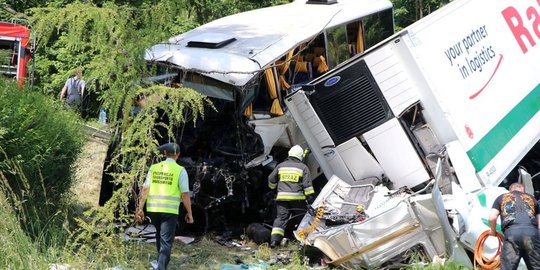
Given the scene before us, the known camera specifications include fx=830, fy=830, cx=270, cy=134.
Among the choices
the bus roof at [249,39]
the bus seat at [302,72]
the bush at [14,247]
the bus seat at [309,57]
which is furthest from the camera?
the bus seat at [309,57]

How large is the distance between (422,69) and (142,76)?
3.13 meters

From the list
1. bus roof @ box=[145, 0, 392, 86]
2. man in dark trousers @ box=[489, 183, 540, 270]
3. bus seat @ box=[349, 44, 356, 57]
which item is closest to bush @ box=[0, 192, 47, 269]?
bus roof @ box=[145, 0, 392, 86]

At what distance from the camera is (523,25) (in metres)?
11.1

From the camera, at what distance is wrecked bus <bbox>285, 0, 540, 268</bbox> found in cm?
834

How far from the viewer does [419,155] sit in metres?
9.28

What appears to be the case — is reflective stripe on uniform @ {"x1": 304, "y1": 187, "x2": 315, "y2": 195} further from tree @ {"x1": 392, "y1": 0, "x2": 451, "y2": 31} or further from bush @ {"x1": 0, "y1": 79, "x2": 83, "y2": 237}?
tree @ {"x1": 392, "y1": 0, "x2": 451, "y2": 31}

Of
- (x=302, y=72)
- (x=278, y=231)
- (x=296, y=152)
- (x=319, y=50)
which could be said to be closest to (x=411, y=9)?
(x=319, y=50)

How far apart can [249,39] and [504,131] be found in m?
3.32

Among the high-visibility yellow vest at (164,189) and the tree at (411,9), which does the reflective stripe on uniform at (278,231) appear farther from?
the tree at (411,9)

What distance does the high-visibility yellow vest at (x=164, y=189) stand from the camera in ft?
26.1

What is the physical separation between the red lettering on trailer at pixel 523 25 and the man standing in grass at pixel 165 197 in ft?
17.0

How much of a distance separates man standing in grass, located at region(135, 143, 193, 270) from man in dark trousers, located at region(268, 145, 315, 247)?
182cm

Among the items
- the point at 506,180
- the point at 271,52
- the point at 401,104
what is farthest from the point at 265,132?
the point at 506,180

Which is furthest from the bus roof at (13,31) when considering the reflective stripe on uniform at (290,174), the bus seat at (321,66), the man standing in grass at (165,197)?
the man standing in grass at (165,197)
